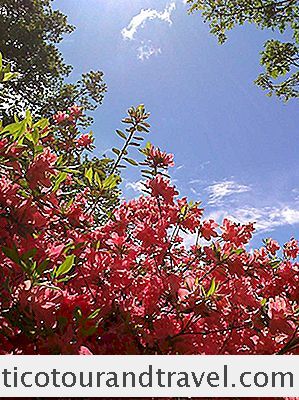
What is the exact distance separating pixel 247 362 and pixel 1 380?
2.85ft

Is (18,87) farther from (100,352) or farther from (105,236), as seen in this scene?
(100,352)

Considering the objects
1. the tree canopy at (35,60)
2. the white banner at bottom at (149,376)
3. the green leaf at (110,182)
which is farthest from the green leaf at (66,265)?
the tree canopy at (35,60)

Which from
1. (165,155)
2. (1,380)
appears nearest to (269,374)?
(1,380)

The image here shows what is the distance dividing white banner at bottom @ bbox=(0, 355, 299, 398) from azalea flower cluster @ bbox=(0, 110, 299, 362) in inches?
2.5

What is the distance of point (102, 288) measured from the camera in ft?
6.02

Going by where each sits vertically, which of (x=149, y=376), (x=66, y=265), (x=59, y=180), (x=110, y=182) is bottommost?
(x=149, y=376)

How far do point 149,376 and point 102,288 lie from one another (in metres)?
0.47

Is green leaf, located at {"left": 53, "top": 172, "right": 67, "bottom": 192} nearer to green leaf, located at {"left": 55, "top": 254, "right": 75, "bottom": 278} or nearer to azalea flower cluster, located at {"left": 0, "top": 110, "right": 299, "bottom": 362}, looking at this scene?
azalea flower cluster, located at {"left": 0, "top": 110, "right": 299, "bottom": 362}

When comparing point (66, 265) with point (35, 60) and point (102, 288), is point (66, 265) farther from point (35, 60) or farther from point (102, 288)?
point (35, 60)

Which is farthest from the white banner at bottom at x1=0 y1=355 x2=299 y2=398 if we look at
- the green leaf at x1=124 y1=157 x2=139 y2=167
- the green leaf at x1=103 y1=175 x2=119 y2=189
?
the green leaf at x1=124 y1=157 x2=139 y2=167

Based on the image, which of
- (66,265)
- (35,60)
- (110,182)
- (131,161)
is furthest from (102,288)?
(35,60)

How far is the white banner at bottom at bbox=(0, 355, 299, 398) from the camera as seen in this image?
→ 1.38 metres

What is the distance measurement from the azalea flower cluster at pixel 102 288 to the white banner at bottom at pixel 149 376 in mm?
64

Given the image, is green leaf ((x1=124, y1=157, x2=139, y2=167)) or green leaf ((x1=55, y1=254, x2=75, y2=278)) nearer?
green leaf ((x1=55, y1=254, x2=75, y2=278))
